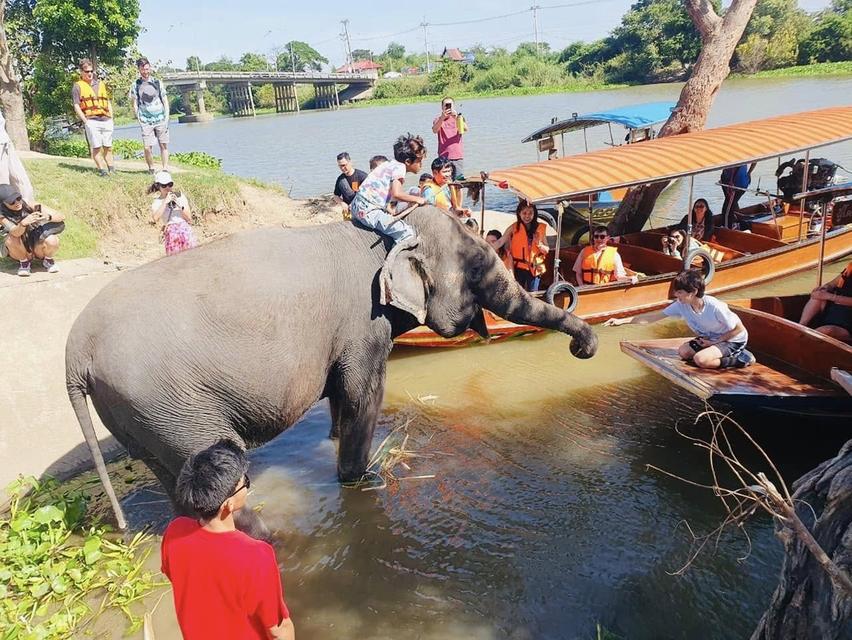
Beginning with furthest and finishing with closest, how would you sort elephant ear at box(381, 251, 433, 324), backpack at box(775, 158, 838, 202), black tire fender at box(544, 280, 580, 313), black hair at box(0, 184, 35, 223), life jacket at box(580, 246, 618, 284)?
backpack at box(775, 158, 838, 202) < life jacket at box(580, 246, 618, 284) < black tire fender at box(544, 280, 580, 313) < black hair at box(0, 184, 35, 223) < elephant ear at box(381, 251, 433, 324)

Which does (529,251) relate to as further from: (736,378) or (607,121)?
(607,121)

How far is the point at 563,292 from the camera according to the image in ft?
27.8

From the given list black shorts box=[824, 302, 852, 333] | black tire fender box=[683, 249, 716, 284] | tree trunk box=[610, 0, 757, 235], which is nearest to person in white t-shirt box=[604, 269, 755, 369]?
black shorts box=[824, 302, 852, 333]

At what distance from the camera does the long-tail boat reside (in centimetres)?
828

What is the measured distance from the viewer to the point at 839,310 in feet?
20.8

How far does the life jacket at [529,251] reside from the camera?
874cm

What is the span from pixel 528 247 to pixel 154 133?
7.46 metres

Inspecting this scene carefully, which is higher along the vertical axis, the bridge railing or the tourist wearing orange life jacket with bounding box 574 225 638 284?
the bridge railing

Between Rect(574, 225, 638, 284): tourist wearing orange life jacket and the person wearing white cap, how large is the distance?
15.9 ft

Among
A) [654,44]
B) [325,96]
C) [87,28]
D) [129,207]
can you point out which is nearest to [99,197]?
[129,207]

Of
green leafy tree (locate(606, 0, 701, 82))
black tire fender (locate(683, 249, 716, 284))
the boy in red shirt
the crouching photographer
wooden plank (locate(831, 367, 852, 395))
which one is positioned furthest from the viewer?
green leafy tree (locate(606, 0, 701, 82))

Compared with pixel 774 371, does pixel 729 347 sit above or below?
above

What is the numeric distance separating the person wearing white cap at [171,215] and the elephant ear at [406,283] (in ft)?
12.6

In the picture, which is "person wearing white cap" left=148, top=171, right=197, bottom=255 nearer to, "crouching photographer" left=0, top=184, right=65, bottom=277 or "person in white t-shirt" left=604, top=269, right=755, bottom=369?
"crouching photographer" left=0, top=184, right=65, bottom=277
